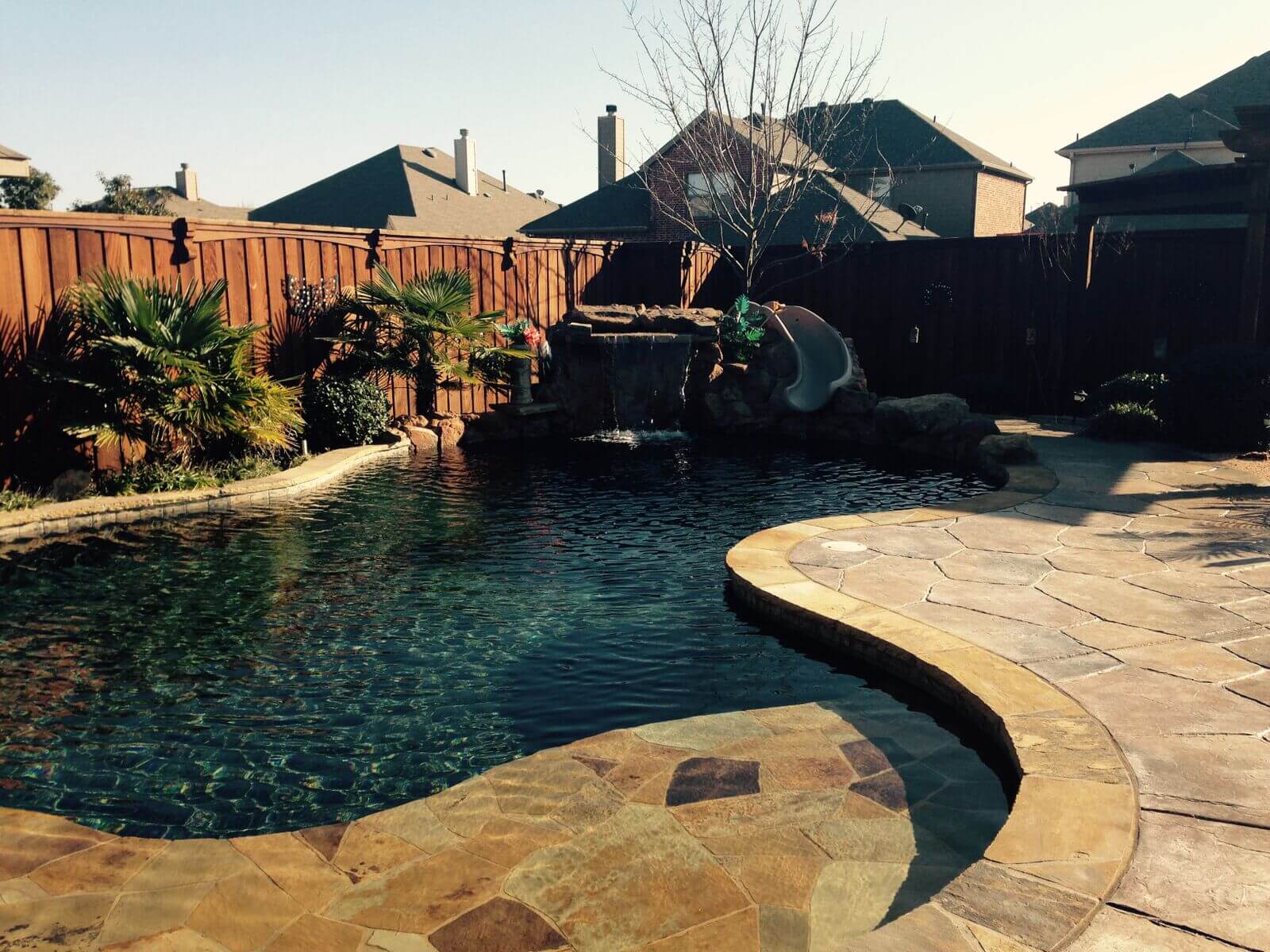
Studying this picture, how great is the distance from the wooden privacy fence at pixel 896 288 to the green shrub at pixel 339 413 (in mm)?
606

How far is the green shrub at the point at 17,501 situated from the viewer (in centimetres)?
874

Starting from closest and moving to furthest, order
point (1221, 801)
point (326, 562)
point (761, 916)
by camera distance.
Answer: point (761, 916)
point (1221, 801)
point (326, 562)

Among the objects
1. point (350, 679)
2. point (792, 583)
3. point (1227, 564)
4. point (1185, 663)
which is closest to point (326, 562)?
point (350, 679)

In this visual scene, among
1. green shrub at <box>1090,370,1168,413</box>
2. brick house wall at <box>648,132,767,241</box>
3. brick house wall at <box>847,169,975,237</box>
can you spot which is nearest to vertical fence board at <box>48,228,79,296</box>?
green shrub at <box>1090,370,1168,413</box>

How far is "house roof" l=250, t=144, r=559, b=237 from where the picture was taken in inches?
1368

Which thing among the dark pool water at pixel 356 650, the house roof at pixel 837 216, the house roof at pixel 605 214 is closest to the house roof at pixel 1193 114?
the house roof at pixel 837 216

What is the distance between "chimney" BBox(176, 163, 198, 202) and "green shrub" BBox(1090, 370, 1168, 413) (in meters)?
39.2

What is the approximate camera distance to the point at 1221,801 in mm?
3537

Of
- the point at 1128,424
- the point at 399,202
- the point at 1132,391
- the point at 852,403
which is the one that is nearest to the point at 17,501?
the point at 852,403

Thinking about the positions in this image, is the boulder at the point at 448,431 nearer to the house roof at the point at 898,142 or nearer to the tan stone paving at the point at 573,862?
the tan stone paving at the point at 573,862

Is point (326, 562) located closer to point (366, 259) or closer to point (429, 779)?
point (429, 779)

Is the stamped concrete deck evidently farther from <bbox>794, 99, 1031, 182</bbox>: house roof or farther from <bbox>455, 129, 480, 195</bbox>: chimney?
<bbox>455, 129, 480, 195</bbox>: chimney

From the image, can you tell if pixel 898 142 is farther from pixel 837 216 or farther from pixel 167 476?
pixel 167 476

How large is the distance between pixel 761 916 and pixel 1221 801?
173cm
